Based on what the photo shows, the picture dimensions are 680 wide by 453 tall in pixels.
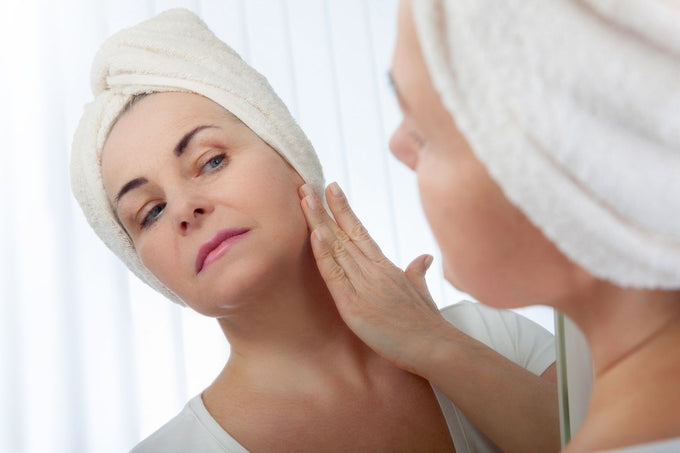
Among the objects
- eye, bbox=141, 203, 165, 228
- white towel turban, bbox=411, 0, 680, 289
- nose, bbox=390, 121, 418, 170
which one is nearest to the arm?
eye, bbox=141, 203, 165, 228

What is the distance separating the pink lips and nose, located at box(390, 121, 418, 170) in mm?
476

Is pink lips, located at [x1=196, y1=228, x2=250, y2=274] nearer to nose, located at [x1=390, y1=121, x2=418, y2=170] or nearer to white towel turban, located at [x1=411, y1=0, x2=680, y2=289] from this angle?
nose, located at [x1=390, y1=121, x2=418, y2=170]

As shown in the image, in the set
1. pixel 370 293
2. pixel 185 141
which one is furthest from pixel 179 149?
pixel 370 293

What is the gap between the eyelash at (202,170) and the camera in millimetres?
1171

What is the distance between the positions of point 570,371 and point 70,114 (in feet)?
5.93

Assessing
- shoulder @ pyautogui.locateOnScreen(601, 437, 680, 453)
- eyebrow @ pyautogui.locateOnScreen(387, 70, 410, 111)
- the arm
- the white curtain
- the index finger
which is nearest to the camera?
shoulder @ pyautogui.locateOnScreen(601, 437, 680, 453)

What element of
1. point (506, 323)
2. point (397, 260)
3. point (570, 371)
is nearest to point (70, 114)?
point (397, 260)

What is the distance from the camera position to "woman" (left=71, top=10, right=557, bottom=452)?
3.67 feet

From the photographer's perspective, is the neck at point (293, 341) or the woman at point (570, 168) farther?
the neck at point (293, 341)

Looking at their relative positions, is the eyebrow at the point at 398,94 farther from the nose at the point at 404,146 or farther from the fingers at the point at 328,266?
the fingers at the point at 328,266

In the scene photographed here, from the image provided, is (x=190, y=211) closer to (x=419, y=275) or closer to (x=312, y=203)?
(x=312, y=203)

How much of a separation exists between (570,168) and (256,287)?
2.19 ft

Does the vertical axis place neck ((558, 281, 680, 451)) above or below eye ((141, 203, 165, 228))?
below

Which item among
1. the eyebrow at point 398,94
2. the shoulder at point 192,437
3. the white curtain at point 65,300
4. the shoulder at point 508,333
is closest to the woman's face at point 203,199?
the shoulder at point 192,437
